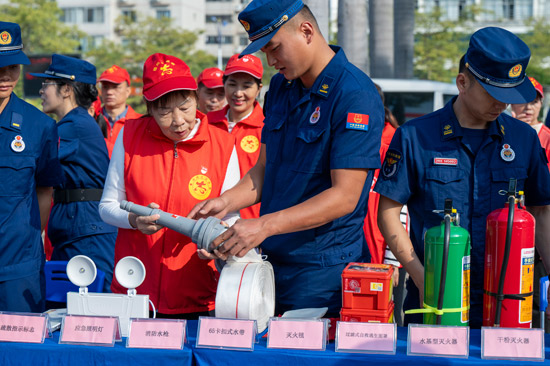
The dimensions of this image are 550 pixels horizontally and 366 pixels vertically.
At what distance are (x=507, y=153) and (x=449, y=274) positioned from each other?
63 cm

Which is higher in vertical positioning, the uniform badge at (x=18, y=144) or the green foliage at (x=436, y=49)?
the uniform badge at (x=18, y=144)

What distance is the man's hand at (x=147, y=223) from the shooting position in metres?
2.55

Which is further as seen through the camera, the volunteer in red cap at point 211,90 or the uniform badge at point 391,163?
the volunteer in red cap at point 211,90

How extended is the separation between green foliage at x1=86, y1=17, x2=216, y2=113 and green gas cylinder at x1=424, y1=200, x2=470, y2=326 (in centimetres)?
3538

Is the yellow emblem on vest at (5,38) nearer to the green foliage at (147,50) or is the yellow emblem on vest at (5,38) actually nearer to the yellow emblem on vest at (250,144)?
the yellow emblem on vest at (250,144)

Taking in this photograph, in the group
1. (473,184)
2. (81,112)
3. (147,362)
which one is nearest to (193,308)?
(147,362)

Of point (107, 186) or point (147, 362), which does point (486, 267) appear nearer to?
point (147, 362)

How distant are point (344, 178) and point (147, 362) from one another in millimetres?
875

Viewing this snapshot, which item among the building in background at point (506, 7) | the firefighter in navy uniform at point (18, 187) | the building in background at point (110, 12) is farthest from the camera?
the building in background at point (110, 12)

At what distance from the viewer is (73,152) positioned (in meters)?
4.00

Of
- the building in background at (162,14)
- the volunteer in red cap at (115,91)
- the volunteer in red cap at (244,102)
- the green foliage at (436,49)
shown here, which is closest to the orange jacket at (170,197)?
the volunteer in red cap at (244,102)

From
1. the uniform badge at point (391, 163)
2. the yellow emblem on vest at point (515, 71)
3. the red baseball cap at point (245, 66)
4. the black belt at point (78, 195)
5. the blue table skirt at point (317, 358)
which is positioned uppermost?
the yellow emblem on vest at point (515, 71)

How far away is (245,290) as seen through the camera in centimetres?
222

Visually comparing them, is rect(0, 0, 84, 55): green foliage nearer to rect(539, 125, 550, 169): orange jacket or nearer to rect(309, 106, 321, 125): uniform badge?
rect(539, 125, 550, 169): orange jacket
